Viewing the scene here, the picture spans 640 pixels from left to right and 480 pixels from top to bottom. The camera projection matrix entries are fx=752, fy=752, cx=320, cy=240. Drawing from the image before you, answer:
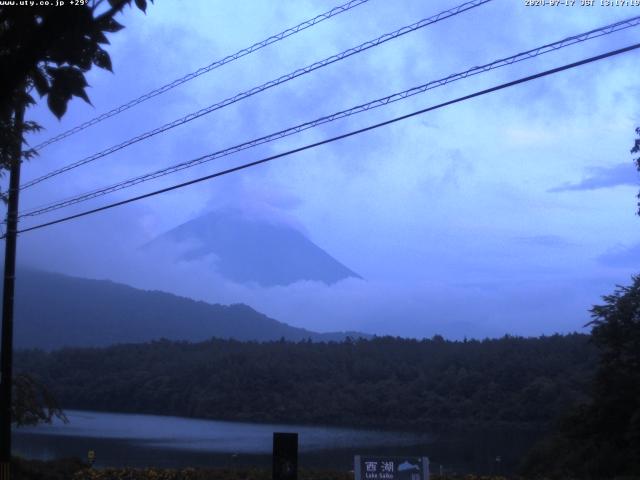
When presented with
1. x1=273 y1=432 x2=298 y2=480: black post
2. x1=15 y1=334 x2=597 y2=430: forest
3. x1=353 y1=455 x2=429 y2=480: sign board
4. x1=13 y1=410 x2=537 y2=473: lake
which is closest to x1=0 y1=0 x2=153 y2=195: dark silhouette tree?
x1=273 y1=432 x2=298 y2=480: black post

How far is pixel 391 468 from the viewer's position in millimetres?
10117

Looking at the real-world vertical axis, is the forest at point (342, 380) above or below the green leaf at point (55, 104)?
below

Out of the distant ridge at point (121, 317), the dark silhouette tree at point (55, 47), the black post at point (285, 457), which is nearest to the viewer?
the dark silhouette tree at point (55, 47)

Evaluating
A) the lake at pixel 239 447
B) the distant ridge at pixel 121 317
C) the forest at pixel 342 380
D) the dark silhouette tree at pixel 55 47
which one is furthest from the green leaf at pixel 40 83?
the distant ridge at pixel 121 317

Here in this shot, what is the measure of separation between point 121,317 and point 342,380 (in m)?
88.0

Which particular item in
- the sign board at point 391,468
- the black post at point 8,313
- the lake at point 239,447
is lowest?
the lake at point 239,447

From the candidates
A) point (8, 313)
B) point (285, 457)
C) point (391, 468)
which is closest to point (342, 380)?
point (8, 313)

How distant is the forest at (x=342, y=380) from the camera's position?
148 ft

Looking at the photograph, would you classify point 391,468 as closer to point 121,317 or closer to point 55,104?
point 55,104

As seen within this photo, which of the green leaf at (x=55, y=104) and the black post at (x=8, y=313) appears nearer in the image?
the green leaf at (x=55, y=104)

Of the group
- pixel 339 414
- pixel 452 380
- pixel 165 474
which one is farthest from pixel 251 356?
pixel 165 474

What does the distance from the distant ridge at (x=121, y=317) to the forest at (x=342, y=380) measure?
135 ft

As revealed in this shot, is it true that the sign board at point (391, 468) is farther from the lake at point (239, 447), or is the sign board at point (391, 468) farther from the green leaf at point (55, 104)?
the lake at point (239, 447)

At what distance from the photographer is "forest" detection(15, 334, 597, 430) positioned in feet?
148
